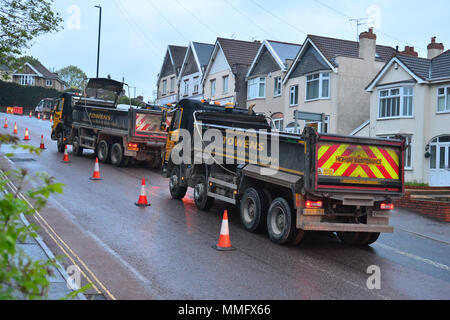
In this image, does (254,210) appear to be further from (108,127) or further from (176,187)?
(108,127)

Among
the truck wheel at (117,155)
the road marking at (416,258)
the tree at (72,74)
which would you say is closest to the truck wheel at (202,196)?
the road marking at (416,258)

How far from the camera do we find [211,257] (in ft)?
26.4

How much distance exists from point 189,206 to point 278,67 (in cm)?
2402

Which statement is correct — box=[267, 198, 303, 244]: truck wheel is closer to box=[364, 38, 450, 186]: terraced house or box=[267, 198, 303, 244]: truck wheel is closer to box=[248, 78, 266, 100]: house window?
box=[364, 38, 450, 186]: terraced house

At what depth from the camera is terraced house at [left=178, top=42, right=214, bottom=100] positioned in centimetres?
4659

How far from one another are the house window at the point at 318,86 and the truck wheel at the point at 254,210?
20.9m

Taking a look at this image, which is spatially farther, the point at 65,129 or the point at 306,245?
the point at 65,129

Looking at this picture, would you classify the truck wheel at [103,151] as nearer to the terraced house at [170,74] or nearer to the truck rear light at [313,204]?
the truck rear light at [313,204]

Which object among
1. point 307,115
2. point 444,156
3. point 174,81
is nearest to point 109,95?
point 307,115

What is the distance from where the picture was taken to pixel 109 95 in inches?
935

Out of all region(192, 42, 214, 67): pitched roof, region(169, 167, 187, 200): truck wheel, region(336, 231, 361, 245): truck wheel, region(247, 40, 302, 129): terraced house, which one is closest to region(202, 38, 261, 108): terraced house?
region(247, 40, 302, 129): terraced house

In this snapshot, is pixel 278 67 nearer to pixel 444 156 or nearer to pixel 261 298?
pixel 444 156

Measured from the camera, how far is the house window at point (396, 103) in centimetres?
2580
